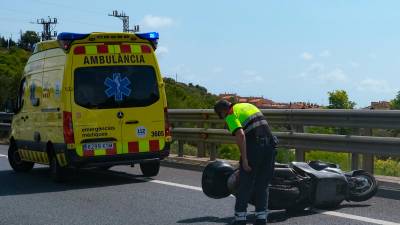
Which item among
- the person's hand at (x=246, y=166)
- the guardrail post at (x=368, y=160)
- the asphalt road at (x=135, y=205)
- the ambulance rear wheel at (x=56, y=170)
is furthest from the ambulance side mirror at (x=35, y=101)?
the person's hand at (x=246, y=166)

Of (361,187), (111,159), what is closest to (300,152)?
(361,187)

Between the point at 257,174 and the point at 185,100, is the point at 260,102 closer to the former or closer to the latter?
the point at 257,174

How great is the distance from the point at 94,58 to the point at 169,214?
3743mm

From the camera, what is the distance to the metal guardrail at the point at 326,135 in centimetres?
950

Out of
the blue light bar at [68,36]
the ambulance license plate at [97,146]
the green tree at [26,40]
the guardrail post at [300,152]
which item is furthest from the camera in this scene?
the green tree at [26,40]

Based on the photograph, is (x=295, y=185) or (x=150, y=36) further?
(x=150, y=36)

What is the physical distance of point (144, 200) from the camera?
Result: 8852 mm

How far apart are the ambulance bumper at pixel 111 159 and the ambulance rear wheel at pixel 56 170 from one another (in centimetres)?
50

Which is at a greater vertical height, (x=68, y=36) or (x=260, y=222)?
(x=68, y=36)

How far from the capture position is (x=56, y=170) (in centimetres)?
1093

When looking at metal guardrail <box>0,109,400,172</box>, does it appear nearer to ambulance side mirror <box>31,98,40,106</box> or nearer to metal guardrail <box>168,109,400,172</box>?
metal guardrail <box>168,109,400,172</box>

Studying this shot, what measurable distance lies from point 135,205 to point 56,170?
2932 millimetres

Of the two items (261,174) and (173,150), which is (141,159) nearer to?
(261,174)

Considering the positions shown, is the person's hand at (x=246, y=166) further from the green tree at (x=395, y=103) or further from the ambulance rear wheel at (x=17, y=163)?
the green tree at (x=395, y=103)
